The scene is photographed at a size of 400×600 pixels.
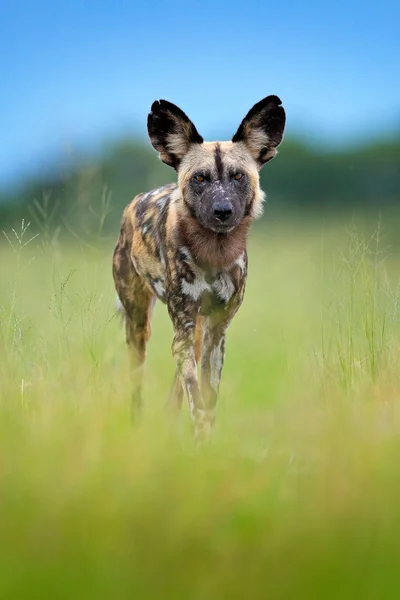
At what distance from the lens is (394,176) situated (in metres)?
26.5

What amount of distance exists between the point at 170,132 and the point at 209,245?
0.84 meters

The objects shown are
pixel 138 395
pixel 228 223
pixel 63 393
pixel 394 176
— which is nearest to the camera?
pixel 63 393

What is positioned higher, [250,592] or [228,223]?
[228,223]

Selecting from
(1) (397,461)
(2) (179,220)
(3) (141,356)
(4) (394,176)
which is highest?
(2) (179,220)

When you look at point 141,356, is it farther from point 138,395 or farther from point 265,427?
point 265,427

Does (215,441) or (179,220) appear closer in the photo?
(215,441)

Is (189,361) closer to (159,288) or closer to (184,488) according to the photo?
(159,288)

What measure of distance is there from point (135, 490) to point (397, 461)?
96 centimetres

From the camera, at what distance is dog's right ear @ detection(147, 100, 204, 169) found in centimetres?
527

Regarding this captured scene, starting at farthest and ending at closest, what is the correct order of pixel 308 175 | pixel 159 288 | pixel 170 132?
1. pixel 308 175
2. pixel 159 288
3. pixel 170 132

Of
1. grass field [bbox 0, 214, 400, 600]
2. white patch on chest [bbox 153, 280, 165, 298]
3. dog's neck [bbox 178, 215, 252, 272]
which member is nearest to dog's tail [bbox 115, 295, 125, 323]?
white patch on chest [bbox 153, 280, 165, 298]

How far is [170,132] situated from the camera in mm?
5367

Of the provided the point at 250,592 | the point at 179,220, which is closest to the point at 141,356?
the point at 179,220

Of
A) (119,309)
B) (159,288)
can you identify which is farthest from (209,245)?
(119,309)
